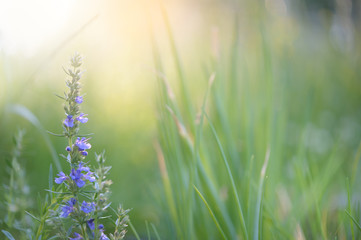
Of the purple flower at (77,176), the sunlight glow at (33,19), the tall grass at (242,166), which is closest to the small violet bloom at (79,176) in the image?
the purple flower at (77,176)

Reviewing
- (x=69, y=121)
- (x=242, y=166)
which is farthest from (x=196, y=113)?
(x=69, y=121)

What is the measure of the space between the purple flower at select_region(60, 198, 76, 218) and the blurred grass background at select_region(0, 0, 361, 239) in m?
0.31

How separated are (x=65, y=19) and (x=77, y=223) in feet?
6.33

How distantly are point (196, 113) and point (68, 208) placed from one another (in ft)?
3.25

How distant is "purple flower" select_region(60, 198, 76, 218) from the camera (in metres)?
0.71

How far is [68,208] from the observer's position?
732mm

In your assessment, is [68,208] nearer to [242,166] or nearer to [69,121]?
[69,121]

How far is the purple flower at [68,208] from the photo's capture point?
0.71m

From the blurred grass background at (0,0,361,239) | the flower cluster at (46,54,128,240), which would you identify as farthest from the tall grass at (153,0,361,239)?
the flower cluster at (46,54,128,240)

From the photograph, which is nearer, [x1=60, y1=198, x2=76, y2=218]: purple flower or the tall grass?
[x1=60, y1=198, x2=76, y2=218]: purple flower

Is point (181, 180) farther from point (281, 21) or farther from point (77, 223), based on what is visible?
point (281, 21)

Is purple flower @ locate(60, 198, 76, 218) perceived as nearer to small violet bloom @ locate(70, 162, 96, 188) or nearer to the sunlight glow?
small violet bloom @ locate(70, 162, 96, 188)

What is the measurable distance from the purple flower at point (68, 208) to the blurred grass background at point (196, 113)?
307mm

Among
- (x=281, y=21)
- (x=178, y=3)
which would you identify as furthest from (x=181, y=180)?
(x=178, y=3)
